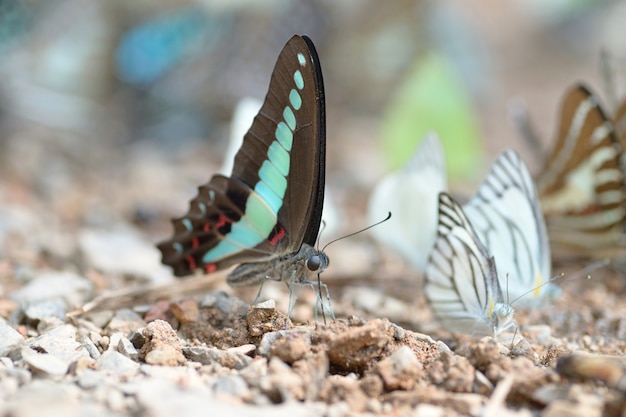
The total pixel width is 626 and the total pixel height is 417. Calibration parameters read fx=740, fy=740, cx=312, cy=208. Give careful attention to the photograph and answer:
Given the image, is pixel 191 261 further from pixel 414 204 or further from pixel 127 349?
pixel 414 204

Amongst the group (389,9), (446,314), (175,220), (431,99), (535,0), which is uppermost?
(535,0)

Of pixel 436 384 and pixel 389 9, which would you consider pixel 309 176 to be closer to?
pixel 436 384

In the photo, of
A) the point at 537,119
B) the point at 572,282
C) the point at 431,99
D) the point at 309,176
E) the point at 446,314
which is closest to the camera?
the point at 309,176

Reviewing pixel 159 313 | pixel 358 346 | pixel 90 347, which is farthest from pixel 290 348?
pixel 159 313

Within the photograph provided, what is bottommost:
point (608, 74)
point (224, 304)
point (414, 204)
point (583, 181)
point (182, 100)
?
point (224, 304)

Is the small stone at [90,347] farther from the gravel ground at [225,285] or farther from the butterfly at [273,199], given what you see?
the butterfly at [273,199]

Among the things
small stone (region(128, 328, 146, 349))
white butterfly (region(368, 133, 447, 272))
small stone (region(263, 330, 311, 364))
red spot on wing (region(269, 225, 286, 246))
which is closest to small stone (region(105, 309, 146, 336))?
small stone (region(128, 328, 146, 349))

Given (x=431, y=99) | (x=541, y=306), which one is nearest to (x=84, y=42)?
(x=431, y=99)

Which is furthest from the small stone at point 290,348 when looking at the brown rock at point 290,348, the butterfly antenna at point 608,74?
the butterfly antenna at point 608,74
